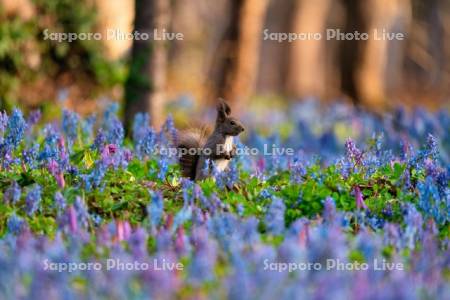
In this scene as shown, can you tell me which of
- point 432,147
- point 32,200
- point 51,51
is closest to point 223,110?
point 432,147

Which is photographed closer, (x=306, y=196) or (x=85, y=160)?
(x=306, y=196)

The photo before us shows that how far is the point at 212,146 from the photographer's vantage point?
6.28 metres

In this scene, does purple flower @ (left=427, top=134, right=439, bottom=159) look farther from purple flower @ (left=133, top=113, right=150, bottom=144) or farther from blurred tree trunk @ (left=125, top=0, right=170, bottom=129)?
blurred tree trunk @ (left=125, top=0, right=170, bottom=129)

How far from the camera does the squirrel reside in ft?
20.4

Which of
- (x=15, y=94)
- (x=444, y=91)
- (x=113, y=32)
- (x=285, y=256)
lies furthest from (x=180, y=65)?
(x=285, y=256)

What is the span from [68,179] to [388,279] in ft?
8.17

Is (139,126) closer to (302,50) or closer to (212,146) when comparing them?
(212,146)

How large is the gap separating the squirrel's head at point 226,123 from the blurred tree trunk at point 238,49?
8688 millimetres

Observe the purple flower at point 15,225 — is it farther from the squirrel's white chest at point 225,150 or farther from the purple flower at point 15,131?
the squirrel's white chest at point 225,150

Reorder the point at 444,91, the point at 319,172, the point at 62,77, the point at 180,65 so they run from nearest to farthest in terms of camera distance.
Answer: the point at 319,172 < the point at 62,77 < the point at 180,65 < the point at 444,91

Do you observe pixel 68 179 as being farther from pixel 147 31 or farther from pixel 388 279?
pixel 147 31

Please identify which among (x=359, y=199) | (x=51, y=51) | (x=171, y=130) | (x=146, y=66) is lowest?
(x=359, y=199)

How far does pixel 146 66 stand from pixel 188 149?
12.1 feet

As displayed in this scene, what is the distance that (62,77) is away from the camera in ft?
42.2
